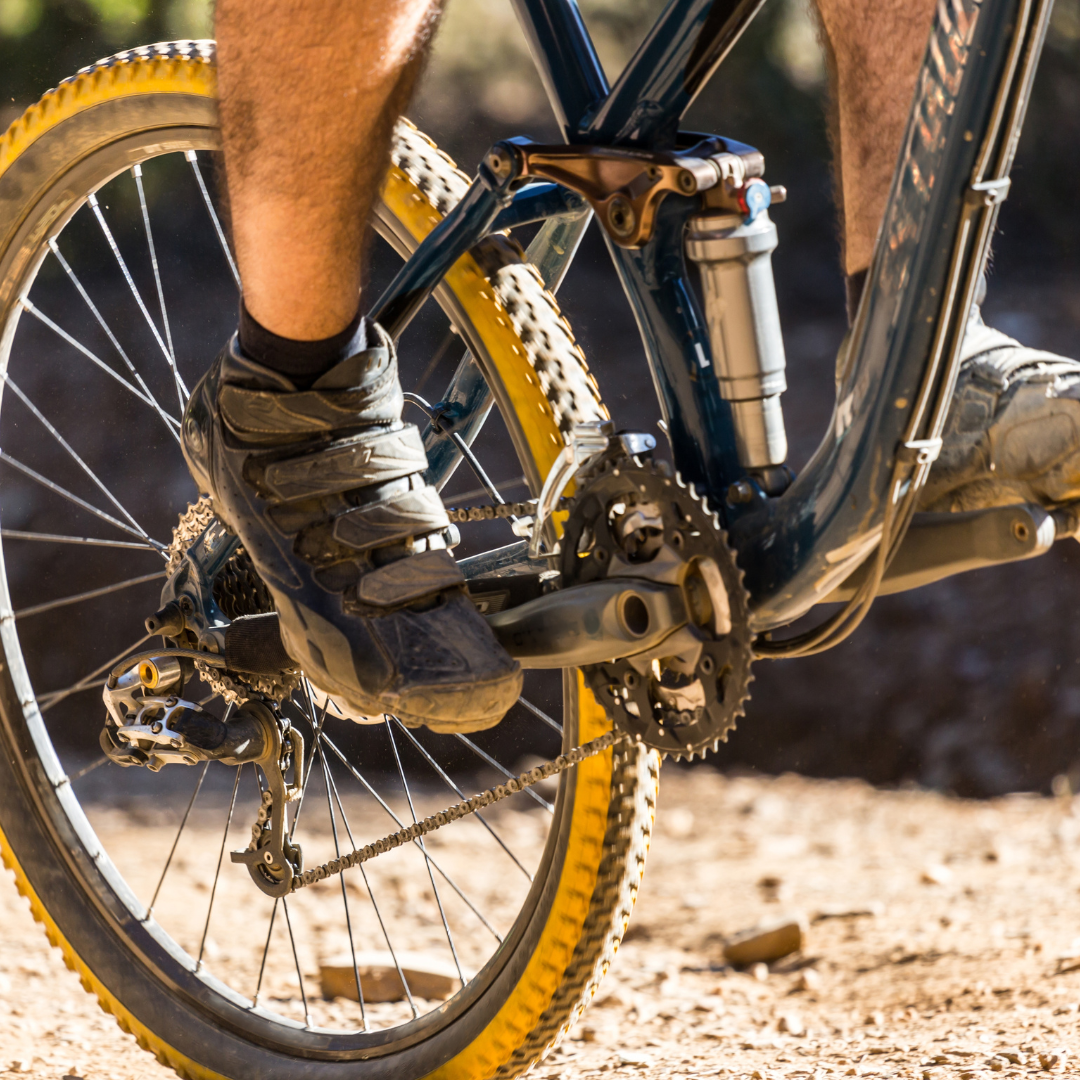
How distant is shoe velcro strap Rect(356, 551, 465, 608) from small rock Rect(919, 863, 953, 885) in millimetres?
1494

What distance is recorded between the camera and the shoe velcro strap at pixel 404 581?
855 mm

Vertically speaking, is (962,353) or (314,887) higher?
(962,353)

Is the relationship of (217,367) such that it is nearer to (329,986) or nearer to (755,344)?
(755,344)

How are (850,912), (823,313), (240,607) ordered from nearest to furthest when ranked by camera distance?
(240,607) → (850,912) → (823,313)

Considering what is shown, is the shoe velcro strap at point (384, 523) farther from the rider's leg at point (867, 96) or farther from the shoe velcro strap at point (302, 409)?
the rider's leg at point (867, 96)

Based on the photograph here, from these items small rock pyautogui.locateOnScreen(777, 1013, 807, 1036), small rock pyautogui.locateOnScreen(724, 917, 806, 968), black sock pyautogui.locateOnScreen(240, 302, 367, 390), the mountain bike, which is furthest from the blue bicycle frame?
small rock pyautogui.locateOnScreen(724, 917, 806, 968)

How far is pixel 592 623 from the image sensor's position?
0.82m

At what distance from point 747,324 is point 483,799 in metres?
0.38

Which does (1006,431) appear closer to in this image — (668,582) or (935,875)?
(668,582)

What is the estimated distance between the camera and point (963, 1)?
686 millimetres

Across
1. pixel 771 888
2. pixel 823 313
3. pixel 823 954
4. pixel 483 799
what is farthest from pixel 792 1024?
pixel 823 313

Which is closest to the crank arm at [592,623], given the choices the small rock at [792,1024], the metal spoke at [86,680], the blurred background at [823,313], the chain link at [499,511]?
the chain link at [499,511]

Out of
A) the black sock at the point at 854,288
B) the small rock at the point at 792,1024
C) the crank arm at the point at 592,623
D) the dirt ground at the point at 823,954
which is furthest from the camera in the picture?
the small rock at the point at 792,1024

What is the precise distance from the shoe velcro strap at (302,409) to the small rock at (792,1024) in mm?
Result: 959
